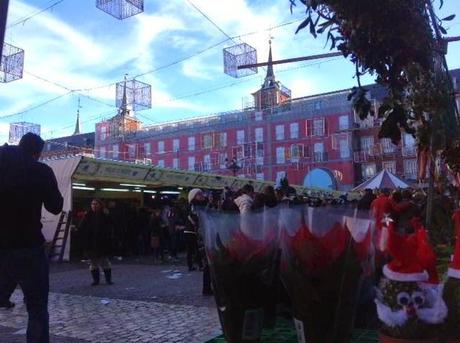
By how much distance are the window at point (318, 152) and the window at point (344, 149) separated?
2295 millimetres

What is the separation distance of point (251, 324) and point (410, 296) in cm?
93

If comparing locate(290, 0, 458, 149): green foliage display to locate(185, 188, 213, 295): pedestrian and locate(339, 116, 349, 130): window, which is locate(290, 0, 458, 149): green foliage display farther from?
locate(339, 116, 349, 130): window

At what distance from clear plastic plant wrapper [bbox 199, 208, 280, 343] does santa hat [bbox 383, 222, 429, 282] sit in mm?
650

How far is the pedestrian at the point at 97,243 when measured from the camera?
10.2 meters

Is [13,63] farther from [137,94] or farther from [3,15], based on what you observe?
[3,15]

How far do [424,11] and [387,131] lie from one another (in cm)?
75

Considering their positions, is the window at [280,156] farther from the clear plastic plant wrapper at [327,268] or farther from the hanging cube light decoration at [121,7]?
the clear plastic plant wrapper at [327,268]

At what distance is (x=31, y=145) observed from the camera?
4.15 meters

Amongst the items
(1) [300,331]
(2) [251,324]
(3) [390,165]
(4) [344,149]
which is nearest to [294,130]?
(4) [344,149]

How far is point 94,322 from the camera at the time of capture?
254 inches

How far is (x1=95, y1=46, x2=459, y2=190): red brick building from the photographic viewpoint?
62656 mm

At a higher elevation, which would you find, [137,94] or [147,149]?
[147,149]

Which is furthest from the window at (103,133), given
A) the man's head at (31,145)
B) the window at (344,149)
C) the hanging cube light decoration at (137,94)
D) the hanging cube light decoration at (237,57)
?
the man's head at (31,145)

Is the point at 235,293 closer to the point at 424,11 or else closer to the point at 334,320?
the point at 334,320
